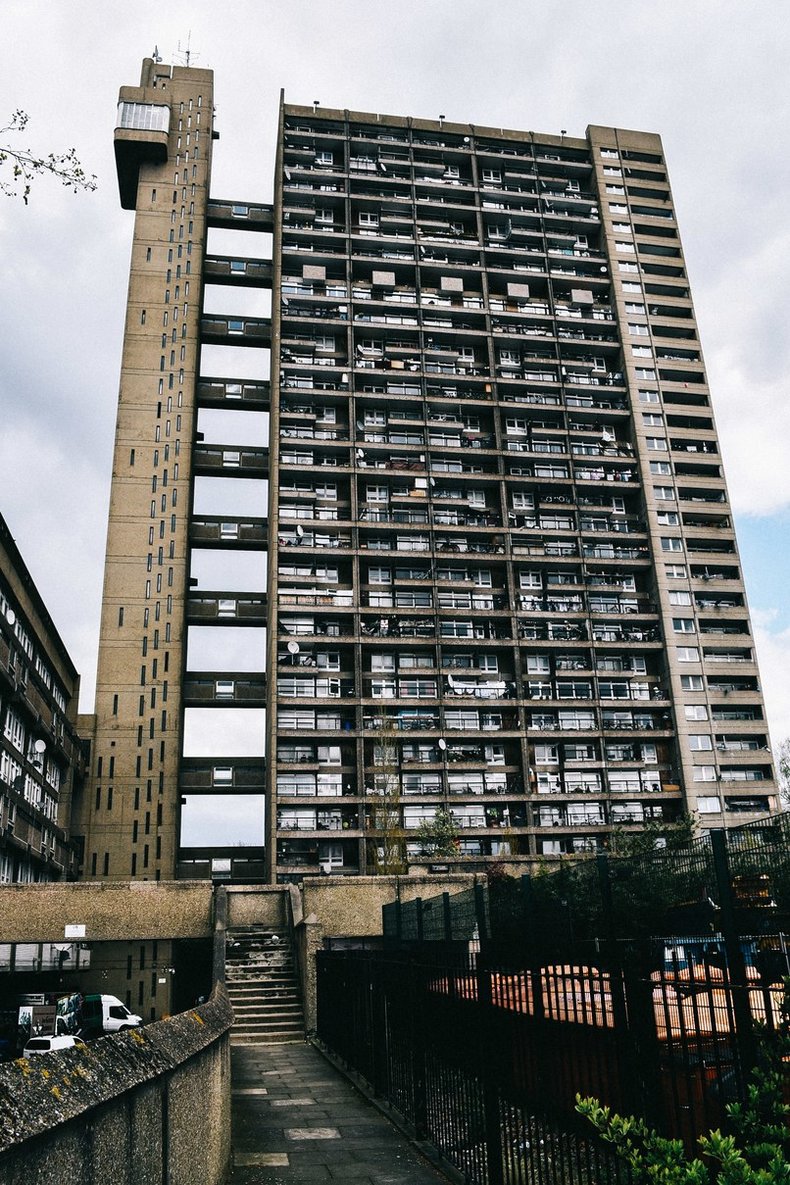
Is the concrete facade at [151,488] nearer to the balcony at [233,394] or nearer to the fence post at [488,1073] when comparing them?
the balcony at [233,394]

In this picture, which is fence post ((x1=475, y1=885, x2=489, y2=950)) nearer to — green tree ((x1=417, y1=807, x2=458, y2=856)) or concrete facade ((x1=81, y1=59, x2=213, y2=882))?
green tree ((x1=417, y1=807, x2=458, y2=856))

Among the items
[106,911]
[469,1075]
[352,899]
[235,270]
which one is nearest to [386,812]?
[352,899]

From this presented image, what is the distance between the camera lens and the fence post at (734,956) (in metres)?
5.55

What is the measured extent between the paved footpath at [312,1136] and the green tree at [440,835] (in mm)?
38759

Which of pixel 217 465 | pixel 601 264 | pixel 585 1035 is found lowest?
pixel 585 1035

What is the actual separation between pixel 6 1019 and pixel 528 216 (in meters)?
66.5

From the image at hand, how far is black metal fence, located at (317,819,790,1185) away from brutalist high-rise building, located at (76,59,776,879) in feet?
149

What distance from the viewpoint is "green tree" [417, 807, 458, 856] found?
5565 centimetres

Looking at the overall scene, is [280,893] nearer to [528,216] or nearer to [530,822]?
[530,822]

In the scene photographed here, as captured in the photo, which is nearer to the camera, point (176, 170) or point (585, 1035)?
point (585, 1035)

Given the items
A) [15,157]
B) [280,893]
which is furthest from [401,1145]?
[280,893]

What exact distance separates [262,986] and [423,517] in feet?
144

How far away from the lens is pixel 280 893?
1284 inches

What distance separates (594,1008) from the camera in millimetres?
7145
